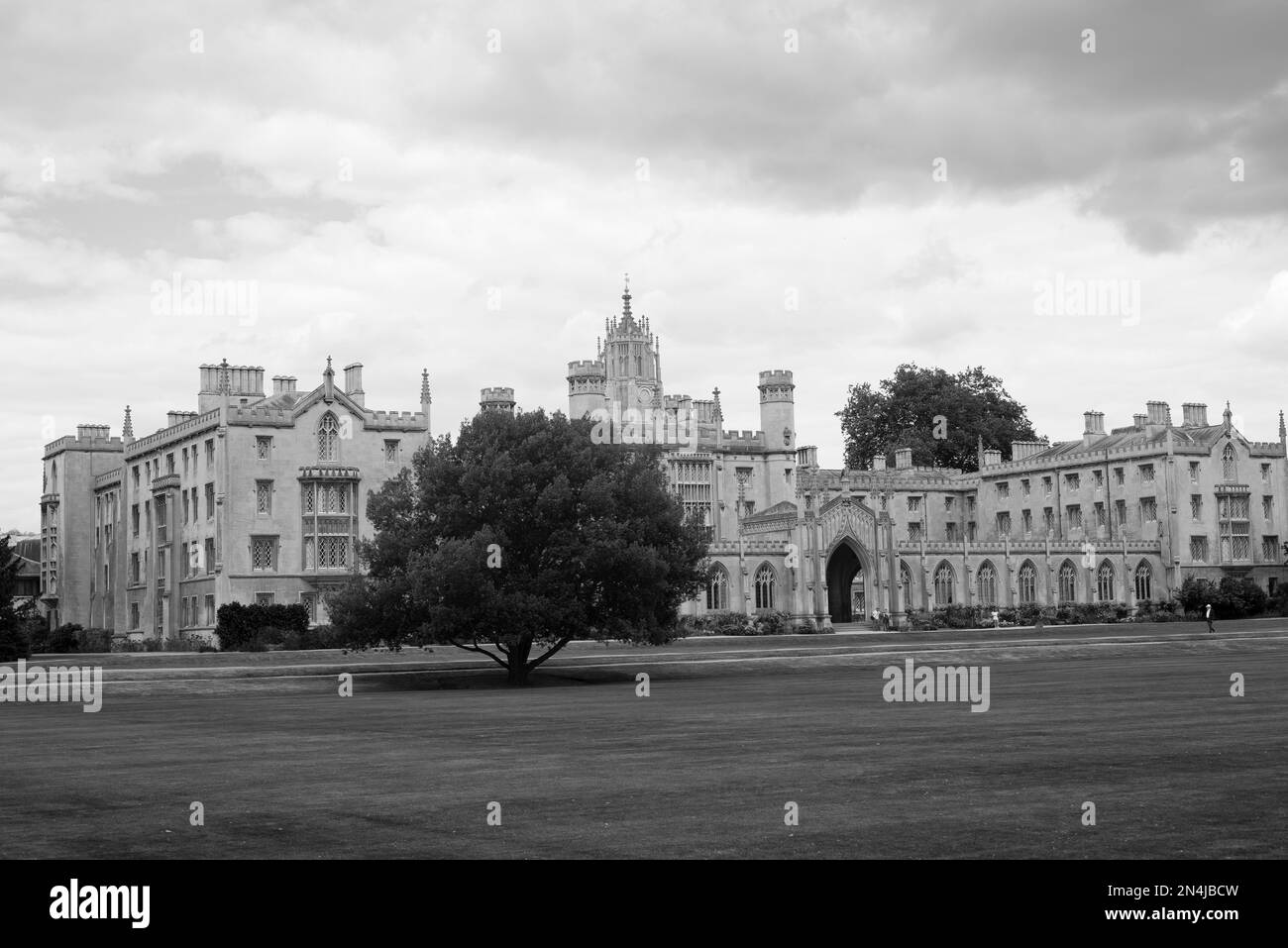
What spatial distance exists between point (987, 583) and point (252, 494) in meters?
43.2

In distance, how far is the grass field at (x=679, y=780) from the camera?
14156mm

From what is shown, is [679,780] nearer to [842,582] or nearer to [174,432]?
[174,432]

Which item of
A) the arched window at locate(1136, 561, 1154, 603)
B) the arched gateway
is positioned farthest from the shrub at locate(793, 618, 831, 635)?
the arched window at locate(1136, 561, 1154, 603)

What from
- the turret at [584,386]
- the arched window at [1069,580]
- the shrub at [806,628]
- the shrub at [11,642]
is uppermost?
the turret at [584,386]

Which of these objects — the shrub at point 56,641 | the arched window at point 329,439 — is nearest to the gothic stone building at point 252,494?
the arched window at point 329,439

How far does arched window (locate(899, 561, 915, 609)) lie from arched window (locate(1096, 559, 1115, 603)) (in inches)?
510

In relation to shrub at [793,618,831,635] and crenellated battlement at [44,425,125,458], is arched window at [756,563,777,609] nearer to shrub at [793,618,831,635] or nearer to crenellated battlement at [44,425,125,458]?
shrub at [793,618,831,635]

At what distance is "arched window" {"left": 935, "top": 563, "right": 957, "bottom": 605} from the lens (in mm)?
91312

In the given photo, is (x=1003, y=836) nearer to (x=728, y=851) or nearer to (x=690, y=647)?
(x=728, y=851)

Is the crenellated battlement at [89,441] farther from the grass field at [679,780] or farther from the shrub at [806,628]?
the grass field at [679,780]

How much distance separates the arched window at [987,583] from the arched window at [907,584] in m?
5.17
